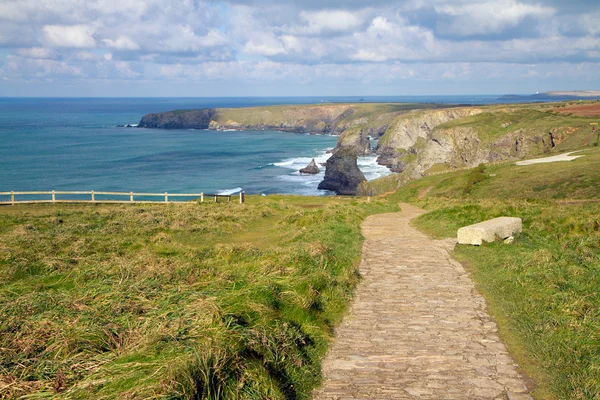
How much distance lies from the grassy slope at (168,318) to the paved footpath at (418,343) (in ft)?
1.71

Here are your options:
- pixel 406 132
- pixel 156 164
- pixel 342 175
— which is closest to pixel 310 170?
pixel 342 175

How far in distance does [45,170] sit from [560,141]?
96860mm

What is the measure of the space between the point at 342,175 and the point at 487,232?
254 ft

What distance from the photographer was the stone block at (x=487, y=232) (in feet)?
51.1

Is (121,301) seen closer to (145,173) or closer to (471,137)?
(471,137)

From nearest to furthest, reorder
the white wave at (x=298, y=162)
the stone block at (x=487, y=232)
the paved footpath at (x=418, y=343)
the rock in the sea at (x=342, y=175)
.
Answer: the paved footpath at (x=418, y=343) < the stone block at (x=487, y=232) < the rock in the sea at (x=342, y=175) < the white wave at (x=298, y=162)

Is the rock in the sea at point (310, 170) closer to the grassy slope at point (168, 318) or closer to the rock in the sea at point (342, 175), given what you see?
the rock in the sea at point (342, 175)

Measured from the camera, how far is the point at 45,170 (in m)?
106

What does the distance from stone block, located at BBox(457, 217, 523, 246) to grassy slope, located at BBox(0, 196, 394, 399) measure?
137 inches

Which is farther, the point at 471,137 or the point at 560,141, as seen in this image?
the point at 471,137

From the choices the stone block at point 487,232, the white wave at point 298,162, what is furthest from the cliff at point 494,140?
the stone block at point 487,232

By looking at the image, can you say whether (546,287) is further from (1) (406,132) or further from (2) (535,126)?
(1) (406,132)

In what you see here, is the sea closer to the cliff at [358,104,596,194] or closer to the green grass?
the cliff at [358,104,596,194]

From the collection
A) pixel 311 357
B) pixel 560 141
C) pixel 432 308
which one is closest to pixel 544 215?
pixel 432 308
